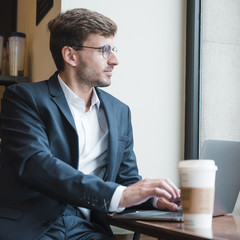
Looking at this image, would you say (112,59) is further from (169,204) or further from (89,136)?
(169,204)

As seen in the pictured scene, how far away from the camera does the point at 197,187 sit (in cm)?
111

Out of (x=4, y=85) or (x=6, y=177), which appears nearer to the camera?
(x=6, y=177)

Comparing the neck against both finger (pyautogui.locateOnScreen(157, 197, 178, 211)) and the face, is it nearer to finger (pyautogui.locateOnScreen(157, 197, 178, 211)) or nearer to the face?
the face

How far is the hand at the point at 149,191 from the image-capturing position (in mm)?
1332

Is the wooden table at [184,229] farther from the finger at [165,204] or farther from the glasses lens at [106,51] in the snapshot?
the glasses lens at [106,51]

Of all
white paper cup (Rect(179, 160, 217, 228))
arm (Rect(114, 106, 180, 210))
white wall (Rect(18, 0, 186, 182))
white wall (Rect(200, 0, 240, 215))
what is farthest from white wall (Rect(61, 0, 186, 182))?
white paper cup (Rect(179, 160, 217, 228))

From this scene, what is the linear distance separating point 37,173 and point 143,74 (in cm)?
107

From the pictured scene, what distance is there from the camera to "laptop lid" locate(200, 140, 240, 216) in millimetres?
1445

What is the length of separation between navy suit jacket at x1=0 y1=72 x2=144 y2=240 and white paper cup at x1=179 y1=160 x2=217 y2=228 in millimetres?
331

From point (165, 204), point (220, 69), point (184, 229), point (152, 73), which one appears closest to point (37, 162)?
point (165, 204)

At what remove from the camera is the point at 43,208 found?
1.61m

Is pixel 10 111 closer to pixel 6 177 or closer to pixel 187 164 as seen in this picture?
pixel 6 177

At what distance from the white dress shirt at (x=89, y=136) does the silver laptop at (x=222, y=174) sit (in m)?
0.35

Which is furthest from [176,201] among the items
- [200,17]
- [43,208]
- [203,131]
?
[200,17]
